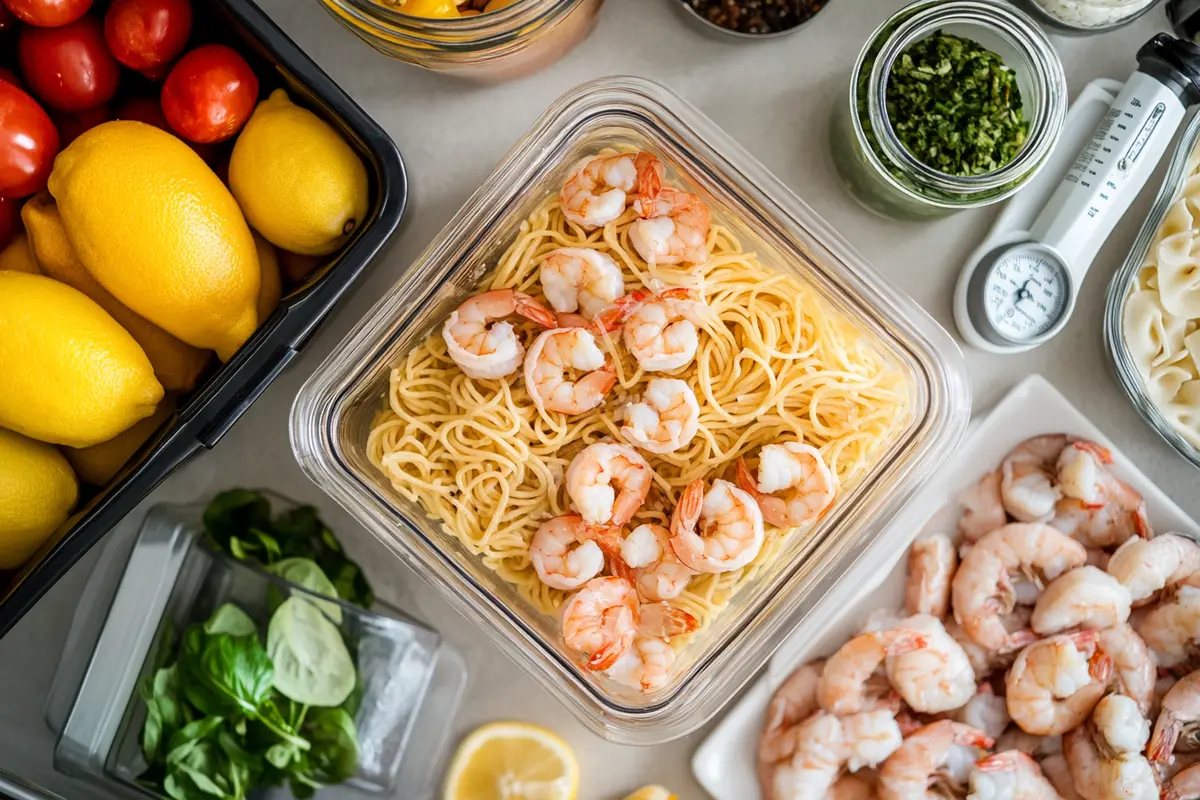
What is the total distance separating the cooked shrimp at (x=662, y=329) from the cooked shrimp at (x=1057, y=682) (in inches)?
23.7

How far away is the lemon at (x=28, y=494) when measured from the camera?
0.99 metres

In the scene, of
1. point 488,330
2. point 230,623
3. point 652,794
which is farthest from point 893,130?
point 230,623

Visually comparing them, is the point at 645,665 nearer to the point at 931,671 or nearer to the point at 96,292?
the point at 931,671

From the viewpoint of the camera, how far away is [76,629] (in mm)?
1257

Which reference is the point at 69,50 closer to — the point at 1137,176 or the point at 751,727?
the point at 751,727

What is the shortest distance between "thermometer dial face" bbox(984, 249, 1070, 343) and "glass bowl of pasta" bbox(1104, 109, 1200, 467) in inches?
3.4

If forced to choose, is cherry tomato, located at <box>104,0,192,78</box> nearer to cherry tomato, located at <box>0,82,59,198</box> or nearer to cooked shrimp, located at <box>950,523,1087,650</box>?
cherry tomato, located at <box>0,82,59,198</box>

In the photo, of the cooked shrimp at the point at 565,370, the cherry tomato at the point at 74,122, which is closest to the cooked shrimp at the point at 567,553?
the cooked shrimp at the point at 565,370

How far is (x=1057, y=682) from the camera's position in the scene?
3.87ft

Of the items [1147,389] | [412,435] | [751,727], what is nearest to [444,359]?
[412,435]

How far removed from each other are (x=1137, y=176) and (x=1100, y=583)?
0.51 m

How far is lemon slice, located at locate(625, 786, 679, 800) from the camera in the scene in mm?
1201

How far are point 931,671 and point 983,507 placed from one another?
0.72ft

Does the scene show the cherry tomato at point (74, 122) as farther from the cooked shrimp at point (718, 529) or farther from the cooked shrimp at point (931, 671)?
the cooked shrimp at point (931, 671)
